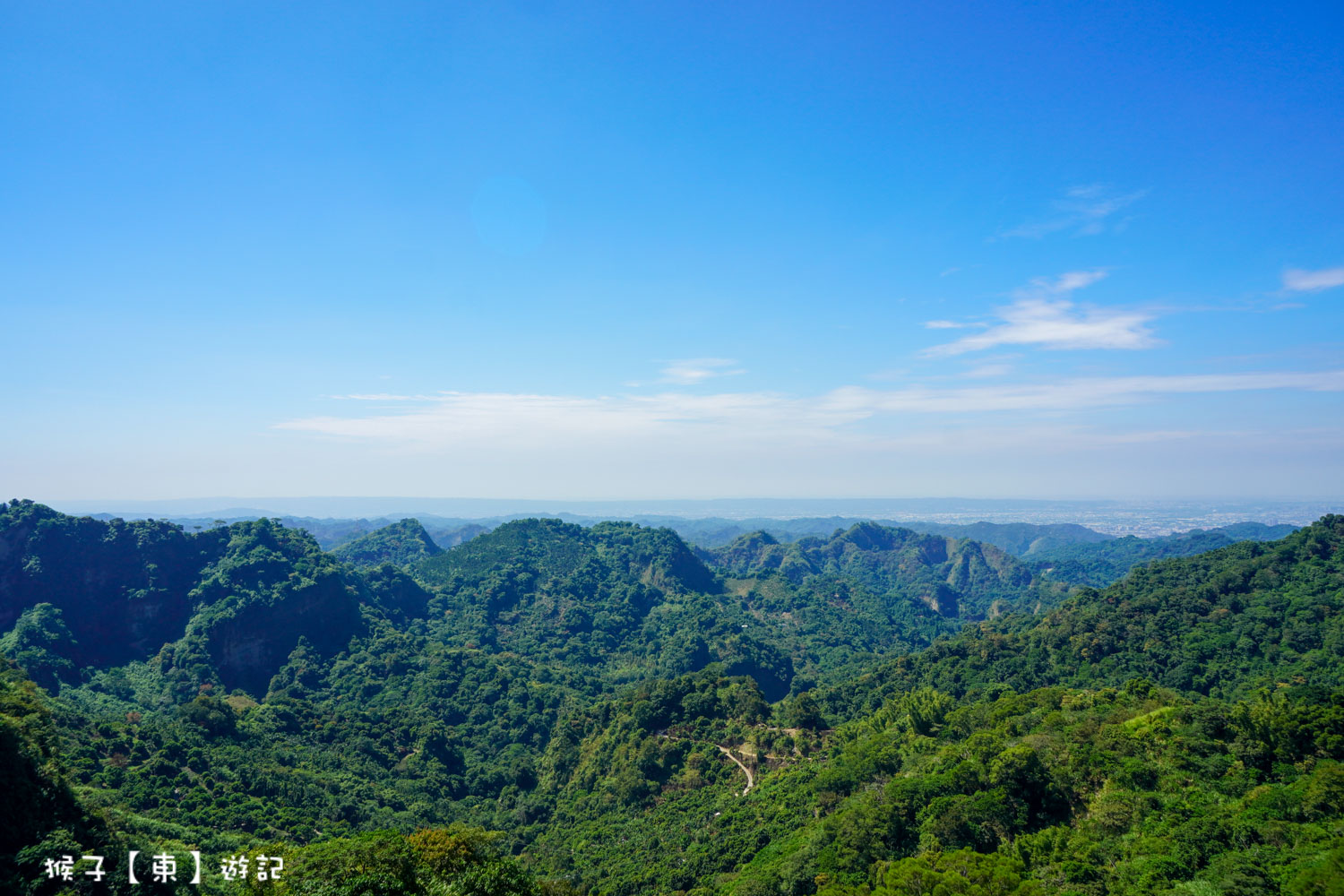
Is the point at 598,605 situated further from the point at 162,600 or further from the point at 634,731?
the point at 634,731

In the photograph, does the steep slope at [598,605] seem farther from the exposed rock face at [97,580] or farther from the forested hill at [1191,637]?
the exposed rock face at [97,580]

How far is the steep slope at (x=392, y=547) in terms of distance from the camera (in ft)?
A: 522

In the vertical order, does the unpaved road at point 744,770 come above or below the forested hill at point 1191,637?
below

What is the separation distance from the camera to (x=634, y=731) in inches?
2318

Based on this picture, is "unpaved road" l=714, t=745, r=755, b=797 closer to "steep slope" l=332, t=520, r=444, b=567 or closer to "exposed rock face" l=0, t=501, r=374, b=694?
"exposed rock face" l=0, t=501, r=374, b=694

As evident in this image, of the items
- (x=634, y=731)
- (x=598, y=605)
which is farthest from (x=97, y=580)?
(x=598, y=605)

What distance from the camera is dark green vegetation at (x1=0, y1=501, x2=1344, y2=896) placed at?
25016 mm

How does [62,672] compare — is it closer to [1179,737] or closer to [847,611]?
[1179,737]

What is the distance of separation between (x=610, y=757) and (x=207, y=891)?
38.1 m

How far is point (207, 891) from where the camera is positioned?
2542 centimetres

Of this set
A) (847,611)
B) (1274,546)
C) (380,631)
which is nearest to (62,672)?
(380,631)

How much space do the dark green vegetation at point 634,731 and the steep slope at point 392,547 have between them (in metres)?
37.0

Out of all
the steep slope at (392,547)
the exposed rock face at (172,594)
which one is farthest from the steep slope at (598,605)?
the exposed rock face at (172,594)

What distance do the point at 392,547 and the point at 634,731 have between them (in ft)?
420
